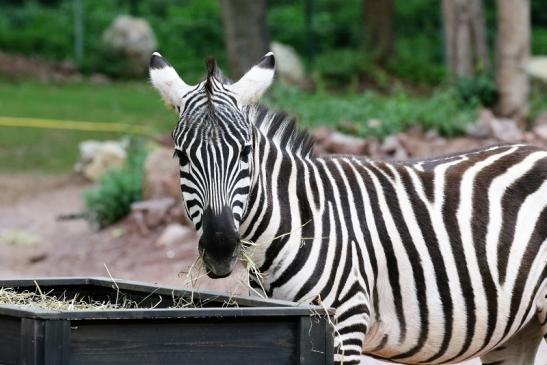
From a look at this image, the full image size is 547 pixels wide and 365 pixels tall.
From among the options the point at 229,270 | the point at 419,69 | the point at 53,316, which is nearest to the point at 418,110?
the point at 229,270

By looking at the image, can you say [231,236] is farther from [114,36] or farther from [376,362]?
[114,36]

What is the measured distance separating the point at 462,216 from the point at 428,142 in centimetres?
751

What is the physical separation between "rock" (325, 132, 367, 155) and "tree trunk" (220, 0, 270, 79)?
4.21m

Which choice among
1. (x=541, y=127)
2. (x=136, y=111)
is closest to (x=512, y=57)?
(x=541, y=127)

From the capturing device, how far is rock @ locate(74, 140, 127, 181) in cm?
1608

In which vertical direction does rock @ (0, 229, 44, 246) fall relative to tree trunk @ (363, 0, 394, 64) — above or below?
below

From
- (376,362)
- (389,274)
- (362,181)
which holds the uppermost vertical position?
(362,181)

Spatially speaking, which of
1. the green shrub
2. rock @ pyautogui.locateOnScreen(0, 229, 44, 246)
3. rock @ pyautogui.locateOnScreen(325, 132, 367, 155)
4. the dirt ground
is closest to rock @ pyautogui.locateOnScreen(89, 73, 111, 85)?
the dirt ground

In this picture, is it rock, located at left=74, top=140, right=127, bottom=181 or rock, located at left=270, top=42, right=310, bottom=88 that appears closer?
rock, located at left=74, top=140, right=127, bottom=181

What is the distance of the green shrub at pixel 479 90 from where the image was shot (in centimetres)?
1397

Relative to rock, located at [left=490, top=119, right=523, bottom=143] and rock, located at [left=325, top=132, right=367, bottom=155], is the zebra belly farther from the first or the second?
rock, located at [left=490, top=119, right=523, bottom=143]

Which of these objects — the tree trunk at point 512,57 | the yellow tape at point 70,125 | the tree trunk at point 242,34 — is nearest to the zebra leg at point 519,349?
the tree trunk at point 512,57

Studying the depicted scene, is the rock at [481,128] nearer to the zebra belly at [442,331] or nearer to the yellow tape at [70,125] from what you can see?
the zebra belly at [442,331]

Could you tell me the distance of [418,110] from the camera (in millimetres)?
13516
